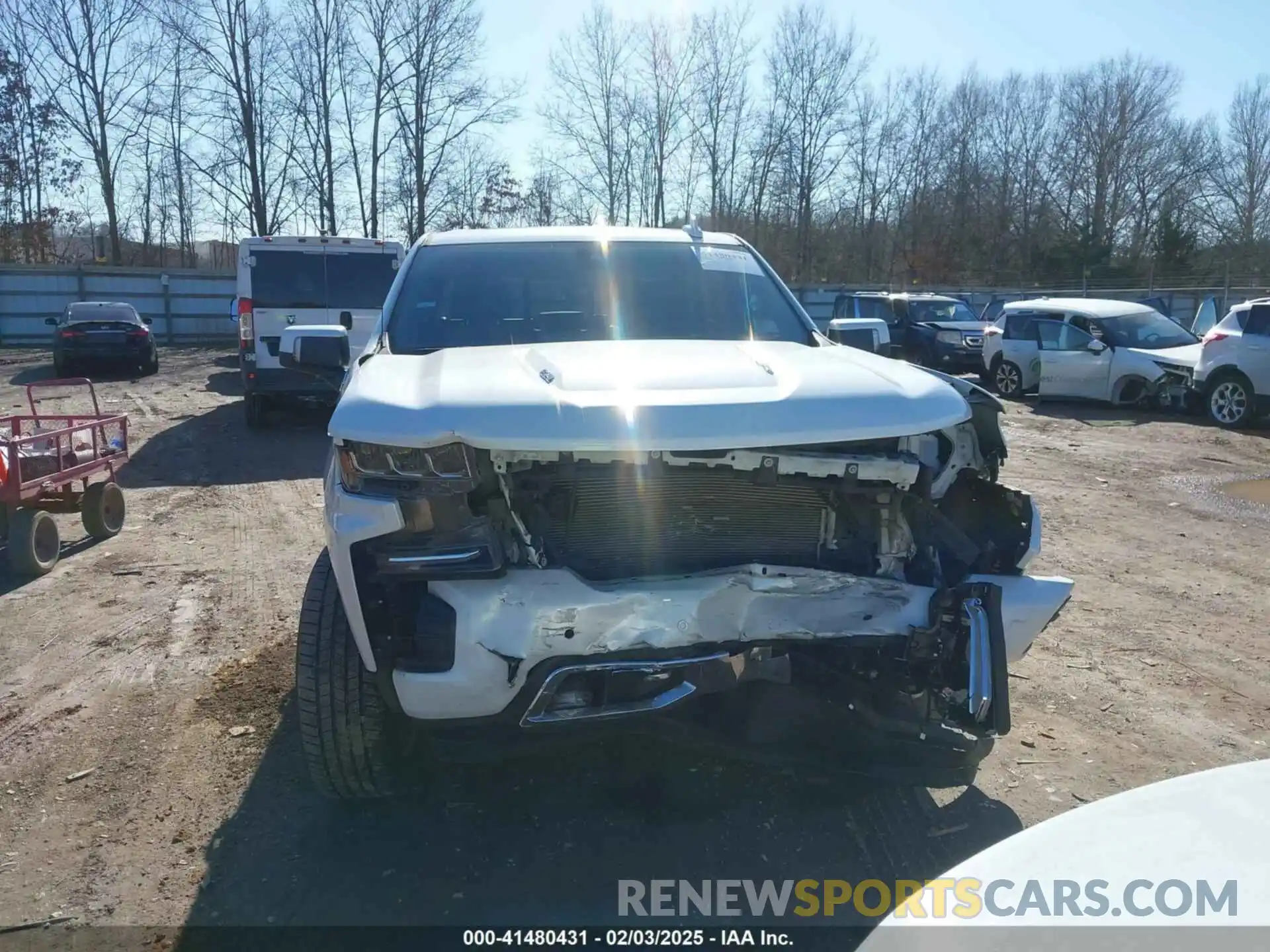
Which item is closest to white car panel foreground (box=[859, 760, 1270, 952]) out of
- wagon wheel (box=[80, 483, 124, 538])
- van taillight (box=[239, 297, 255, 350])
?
wagon wheel (box=[80, 483, 124, 538])

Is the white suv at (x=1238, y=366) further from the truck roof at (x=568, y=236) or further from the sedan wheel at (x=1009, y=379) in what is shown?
the truck roof at (x=568, y=236)

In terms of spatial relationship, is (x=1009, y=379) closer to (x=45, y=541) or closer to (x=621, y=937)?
(x=45, y=541)

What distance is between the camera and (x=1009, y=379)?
643 inches

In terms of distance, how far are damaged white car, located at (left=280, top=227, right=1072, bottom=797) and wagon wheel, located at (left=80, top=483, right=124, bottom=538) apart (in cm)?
456

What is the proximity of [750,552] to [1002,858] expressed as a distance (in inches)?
55.9

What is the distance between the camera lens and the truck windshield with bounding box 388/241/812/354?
3.96 m

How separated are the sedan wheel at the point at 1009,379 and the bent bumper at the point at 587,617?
1440 cm

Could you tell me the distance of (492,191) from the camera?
117ft

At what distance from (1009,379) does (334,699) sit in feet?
50.6

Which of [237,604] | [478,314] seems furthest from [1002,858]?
[237,604]

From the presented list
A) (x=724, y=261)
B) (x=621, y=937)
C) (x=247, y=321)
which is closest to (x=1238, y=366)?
(x=724, y=261)

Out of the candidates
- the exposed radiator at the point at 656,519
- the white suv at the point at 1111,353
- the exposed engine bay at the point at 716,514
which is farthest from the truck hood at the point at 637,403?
the white suv at the point at 1111,353

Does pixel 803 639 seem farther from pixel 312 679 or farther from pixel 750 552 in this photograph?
pixel 312 679

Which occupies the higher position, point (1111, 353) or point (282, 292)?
point (282, 292)
